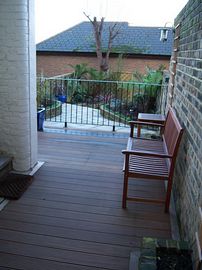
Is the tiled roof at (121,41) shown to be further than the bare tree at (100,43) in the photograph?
Yes

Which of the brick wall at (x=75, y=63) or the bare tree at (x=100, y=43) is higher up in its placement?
the bare tree at (x=100, y=43)

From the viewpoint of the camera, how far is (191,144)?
2.37m

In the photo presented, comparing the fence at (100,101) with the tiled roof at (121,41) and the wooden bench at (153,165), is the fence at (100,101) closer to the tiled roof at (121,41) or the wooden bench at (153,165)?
the wooden bench at (153,165)

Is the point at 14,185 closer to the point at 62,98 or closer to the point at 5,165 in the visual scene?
the point at 5,165

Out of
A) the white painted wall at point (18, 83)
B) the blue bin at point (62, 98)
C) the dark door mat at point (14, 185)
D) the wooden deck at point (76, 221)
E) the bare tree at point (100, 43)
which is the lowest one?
the wooden deck at point (76, 221)

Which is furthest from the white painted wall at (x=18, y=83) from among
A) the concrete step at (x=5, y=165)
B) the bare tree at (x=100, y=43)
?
the bare tree at (x=100, y=43)

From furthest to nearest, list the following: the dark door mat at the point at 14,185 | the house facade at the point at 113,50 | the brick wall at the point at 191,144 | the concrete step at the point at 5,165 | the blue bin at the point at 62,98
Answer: the house facade at the point at 113,50 < the blue bin at the point at 62,98 < the concrete step at the point at 5,165 < the dark door mat at the point at 14,185 < the brick wall at the point at 191,144

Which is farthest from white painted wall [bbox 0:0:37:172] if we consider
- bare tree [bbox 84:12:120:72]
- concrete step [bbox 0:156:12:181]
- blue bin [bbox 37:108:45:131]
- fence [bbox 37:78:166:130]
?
bare tree [bbox 84:12:120:72]

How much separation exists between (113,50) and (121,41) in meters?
1.34

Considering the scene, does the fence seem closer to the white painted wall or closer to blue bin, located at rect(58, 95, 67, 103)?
blue bin, located at rect(58, 95, 67, 103)

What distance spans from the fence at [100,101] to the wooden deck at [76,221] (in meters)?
2.43

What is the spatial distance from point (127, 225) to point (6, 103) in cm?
195

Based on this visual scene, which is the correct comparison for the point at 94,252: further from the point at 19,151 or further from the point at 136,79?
the point at 136,79

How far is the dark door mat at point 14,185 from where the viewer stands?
9.90 feet
